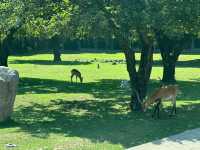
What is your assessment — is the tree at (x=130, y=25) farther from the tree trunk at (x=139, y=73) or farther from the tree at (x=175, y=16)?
the tree at (x=175, y=16)

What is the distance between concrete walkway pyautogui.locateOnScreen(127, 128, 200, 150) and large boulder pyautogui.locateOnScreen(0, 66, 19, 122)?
4585 mm

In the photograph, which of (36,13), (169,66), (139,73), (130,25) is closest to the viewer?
(130,25)

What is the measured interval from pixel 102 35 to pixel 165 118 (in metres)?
2.99

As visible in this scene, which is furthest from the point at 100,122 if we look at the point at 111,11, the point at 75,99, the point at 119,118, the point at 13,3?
the point at 75,99

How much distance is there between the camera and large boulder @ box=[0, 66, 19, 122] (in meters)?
15.1

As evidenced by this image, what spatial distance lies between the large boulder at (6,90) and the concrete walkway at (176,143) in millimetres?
4585

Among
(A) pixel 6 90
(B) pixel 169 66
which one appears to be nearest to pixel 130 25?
(A) pixel 6 90

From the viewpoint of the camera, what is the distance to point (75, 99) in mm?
21750

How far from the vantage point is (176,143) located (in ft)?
40.0

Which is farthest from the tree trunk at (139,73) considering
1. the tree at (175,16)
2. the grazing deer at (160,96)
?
the tree at (175,16)

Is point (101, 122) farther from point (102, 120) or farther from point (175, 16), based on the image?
point (175, 16)

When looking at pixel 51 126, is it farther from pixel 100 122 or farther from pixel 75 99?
pixel 75 99

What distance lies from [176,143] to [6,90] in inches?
199

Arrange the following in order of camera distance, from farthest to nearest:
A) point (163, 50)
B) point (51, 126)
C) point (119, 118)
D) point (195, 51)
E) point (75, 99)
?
1. point (195, 51)
2. point (163, 50)
3. point (75, 99)
4. point (119, 118)
5. point (51, 126)
